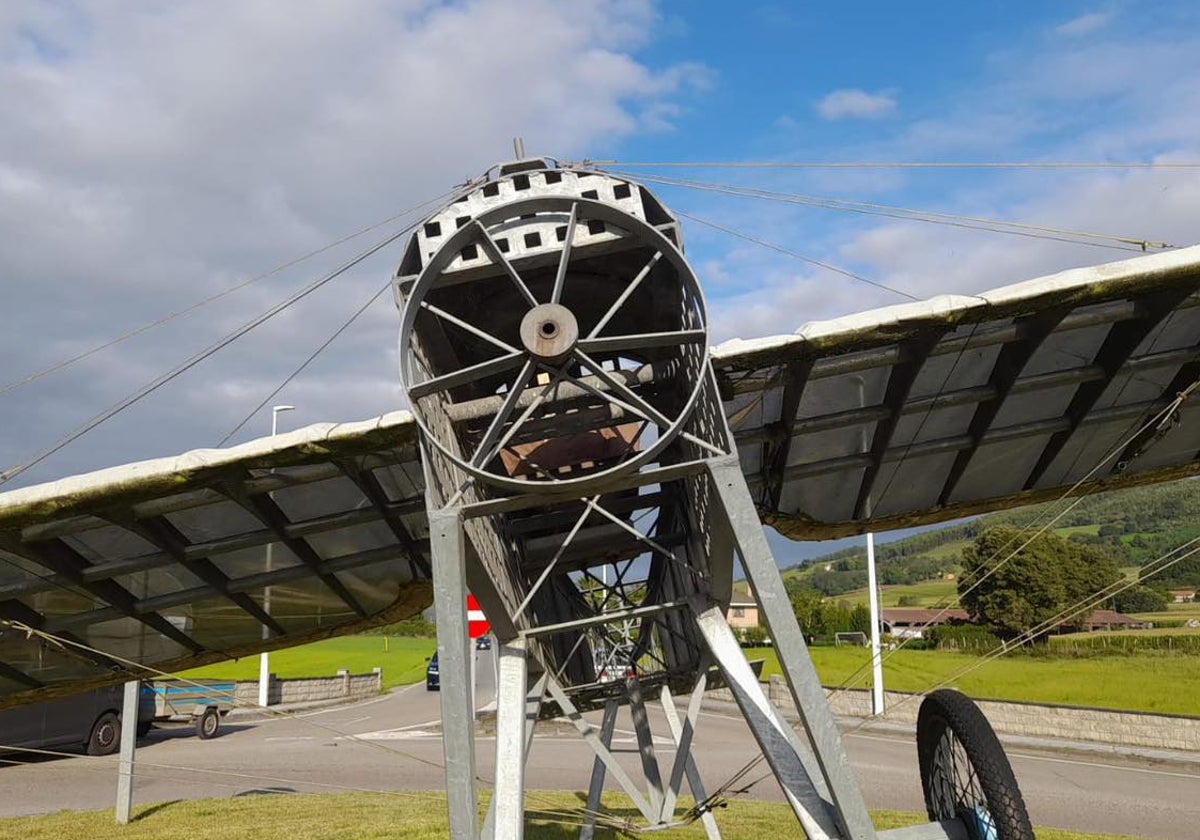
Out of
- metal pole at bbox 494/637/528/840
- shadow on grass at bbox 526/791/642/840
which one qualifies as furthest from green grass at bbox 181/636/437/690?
metal pole at bbox 494/637/528/840

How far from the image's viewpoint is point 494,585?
245 inches

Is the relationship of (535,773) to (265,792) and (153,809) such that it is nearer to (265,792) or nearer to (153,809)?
(265,792)

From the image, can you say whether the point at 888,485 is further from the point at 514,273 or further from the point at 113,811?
the point at 113,811

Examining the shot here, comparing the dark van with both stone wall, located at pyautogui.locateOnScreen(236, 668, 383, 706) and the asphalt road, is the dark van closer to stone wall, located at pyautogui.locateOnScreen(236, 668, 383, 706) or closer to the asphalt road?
the asphalt road

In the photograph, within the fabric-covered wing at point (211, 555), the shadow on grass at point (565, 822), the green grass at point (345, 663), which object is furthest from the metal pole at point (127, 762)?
the green grass at point (345, 663)

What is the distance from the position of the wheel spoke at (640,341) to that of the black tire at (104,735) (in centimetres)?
2233

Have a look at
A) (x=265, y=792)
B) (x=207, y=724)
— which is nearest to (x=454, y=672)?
(x=265, y=792)

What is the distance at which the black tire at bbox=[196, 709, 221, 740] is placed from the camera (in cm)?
2688

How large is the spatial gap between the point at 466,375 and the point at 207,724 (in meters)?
26.6

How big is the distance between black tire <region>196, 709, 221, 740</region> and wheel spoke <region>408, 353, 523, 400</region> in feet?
84.8

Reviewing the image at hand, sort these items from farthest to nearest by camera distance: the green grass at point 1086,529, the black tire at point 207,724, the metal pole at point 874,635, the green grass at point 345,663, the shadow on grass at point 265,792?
the green grass at point 1086,529 → the green grass at point 345,663 → the black tire at point 207,724 → the metal pole at point 874,635 → the shadow on grass at point 265,792

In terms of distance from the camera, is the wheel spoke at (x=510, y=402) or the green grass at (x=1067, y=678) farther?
the green grass at (x=1067, y=678)

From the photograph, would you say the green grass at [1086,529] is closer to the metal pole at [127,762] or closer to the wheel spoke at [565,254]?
the metal pole at [127,762]

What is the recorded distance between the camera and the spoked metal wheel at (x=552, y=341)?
4.99 metres
